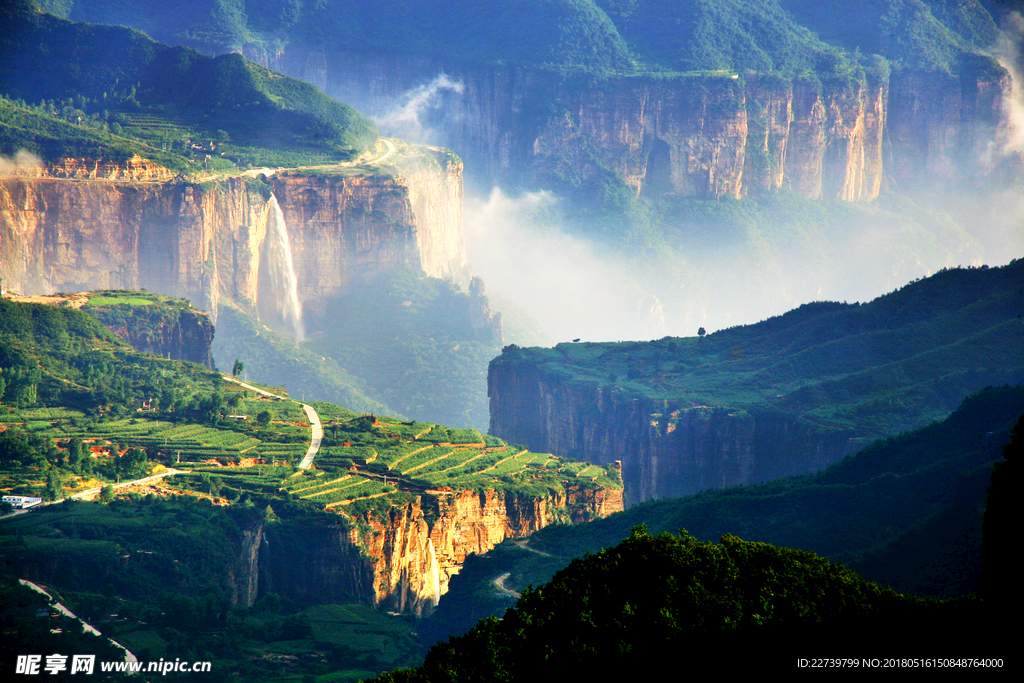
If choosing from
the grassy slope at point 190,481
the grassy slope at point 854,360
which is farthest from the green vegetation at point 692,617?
the grassy slope at point 854,360

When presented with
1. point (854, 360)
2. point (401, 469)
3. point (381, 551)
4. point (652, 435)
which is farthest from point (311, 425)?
point (854, 360)

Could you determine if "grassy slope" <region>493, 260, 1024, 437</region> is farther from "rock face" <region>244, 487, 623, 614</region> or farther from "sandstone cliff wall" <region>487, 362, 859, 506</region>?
"rock face" <region>244, 487, 623, 614</region>

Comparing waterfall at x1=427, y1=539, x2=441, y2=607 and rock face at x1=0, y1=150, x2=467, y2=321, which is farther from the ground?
rock face at x1=0, y1=150, x2=467, y2=321

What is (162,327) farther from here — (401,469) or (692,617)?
(692,617)

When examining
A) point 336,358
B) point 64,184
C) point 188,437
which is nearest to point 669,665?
point 188,437

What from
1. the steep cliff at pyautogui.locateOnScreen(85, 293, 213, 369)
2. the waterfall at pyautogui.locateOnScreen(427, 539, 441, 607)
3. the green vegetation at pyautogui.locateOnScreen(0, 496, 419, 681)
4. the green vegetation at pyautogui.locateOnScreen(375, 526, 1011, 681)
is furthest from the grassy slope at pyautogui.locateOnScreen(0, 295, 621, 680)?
the green vegetation at pyautogui.locateOnScreen(375, 526, 1011, 681)

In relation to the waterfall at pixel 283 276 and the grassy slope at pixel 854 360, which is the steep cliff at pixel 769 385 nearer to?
the grassy slope at pixel 854 360
